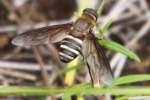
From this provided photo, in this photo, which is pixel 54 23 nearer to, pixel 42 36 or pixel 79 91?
pixel 42 36

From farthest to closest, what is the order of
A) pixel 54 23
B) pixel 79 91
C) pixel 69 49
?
pixel 54 23
pixel 69 49
pixel 79 91

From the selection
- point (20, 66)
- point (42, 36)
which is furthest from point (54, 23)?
point (42, 36)

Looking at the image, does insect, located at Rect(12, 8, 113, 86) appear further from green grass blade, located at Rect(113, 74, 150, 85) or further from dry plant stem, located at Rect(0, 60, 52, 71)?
dry plant stem, located at Rect(0, 60, 52, 71)

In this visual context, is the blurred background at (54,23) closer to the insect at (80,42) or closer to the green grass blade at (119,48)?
the insect at (80,42)

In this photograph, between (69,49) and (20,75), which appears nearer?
(69,49)

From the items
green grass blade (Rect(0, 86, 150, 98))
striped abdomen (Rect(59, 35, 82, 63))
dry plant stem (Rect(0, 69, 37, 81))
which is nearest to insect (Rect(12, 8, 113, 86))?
striped abdomen (Rect(59, 35, 82, 63))

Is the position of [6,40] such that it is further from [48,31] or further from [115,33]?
[48,31]

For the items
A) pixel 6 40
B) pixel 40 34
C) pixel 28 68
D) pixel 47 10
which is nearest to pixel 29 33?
pixel 40 34

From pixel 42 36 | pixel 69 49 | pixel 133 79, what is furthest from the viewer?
pixel 42 36
